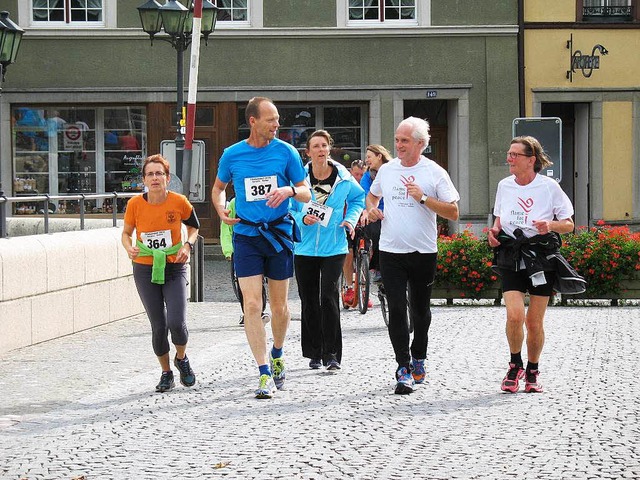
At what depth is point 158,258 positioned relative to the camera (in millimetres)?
9773

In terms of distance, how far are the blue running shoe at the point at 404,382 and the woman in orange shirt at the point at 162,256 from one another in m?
1.48

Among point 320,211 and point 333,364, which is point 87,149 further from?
point 333,364

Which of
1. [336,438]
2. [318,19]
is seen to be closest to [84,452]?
[336,438]

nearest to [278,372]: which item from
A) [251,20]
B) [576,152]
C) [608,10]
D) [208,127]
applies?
[208,127]

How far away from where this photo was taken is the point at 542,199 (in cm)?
980

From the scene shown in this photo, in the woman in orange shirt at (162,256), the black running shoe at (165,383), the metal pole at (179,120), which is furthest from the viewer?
the metal pole at (179,120)

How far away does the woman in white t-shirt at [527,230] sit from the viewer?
9.70 m

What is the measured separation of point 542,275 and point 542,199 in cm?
54

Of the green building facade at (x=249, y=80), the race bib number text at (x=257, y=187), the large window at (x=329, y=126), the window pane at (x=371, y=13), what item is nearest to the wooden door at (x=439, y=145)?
the green building facade at (x=249, y=80)

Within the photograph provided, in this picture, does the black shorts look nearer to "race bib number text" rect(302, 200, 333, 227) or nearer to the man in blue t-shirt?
the man in blue t-shirt

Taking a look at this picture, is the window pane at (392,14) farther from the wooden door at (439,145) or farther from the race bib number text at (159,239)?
the race bib number text at (159,239)

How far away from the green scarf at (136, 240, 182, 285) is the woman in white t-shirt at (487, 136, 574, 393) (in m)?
2.23

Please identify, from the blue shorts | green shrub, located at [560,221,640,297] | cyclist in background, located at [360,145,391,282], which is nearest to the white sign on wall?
green shrub, located at [560,221,640,297]

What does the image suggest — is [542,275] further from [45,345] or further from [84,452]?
[45,345]
